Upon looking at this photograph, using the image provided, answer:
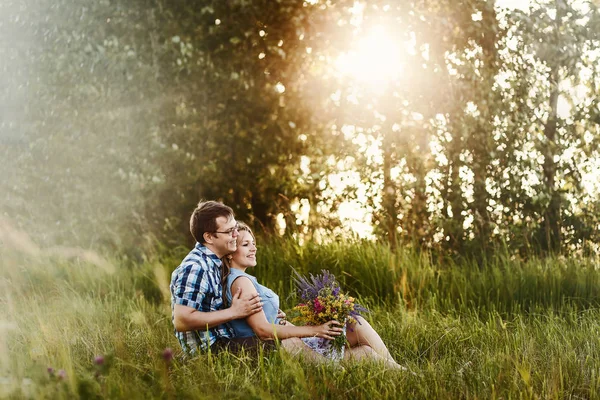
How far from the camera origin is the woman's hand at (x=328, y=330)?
4742mm

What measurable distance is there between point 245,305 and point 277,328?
25 centimetres

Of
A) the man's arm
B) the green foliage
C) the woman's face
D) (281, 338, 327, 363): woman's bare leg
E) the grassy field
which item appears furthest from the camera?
the green foliage

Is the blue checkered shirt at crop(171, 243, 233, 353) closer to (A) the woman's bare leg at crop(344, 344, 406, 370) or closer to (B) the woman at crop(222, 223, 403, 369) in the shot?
(B) the woman at crop(222, 223, 403, 369)

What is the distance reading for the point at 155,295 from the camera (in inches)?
326

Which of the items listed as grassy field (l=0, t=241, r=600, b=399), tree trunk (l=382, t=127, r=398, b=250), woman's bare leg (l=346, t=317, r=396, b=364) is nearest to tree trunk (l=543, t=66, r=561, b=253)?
grassy field (l=0, t=241, r=600, b=399)

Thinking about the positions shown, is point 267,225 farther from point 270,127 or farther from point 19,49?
point 19,49

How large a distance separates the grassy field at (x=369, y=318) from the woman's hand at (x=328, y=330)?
19 centimetres

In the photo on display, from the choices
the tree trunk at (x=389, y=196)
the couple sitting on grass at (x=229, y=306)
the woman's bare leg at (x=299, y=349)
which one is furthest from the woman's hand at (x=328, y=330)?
the tree trunk at (x=389, y=196)

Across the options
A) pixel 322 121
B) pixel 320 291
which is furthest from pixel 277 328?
pixel 322 121

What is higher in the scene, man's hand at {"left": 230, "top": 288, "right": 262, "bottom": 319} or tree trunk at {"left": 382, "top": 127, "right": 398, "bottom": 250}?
tree trunk at {"left": 382, "top": 127, "right": 398, "bottom": 250}

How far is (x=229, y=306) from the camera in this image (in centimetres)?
494

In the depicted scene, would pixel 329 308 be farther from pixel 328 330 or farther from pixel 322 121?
pixel 322 121

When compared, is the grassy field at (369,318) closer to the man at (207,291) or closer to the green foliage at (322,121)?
the man at (207,291)

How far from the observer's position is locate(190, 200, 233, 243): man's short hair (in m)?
Result: 4.96
